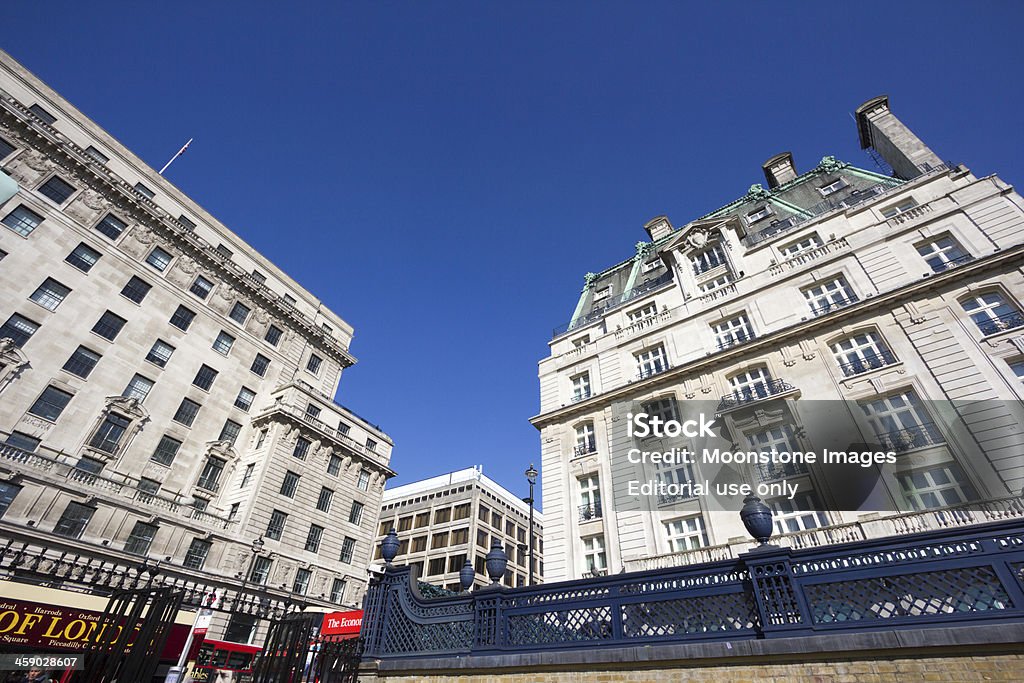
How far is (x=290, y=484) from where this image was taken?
115 feet

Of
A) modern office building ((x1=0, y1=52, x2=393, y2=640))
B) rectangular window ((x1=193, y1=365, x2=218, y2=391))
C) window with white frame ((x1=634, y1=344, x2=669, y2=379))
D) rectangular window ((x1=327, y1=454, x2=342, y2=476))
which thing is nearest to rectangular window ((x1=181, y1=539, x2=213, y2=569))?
modern office building ((x1=0, y1=52, x2=393, y2=640))

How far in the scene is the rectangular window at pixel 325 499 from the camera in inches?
1458

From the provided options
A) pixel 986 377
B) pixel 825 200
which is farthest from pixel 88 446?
pixel 825 200

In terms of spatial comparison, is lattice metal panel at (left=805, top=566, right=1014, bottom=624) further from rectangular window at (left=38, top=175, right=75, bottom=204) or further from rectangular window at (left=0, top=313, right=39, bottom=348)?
rectangular window at (left=38, top=175, right=75, bottom=204)

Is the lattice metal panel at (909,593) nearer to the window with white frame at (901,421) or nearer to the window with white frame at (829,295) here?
the window with white frame at (901,421)

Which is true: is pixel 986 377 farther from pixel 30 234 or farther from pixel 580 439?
pixel 30 234

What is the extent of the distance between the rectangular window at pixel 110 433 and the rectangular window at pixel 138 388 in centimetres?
177

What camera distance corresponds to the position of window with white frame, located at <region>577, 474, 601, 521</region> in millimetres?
22884

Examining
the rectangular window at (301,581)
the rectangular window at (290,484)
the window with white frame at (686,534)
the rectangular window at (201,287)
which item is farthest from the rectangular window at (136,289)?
the window with white frame at (686,534)

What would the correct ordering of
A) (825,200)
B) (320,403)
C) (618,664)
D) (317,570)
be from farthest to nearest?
1. (320,403)
2. (317,570)
3. (825,200)
4. (618,664)

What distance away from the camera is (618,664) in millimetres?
7664

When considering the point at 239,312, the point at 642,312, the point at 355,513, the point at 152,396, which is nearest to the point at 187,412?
the point at 152,396

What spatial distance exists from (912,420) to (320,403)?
39944 millimetres

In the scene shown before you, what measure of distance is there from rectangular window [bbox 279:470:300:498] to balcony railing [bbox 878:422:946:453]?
118 ft
